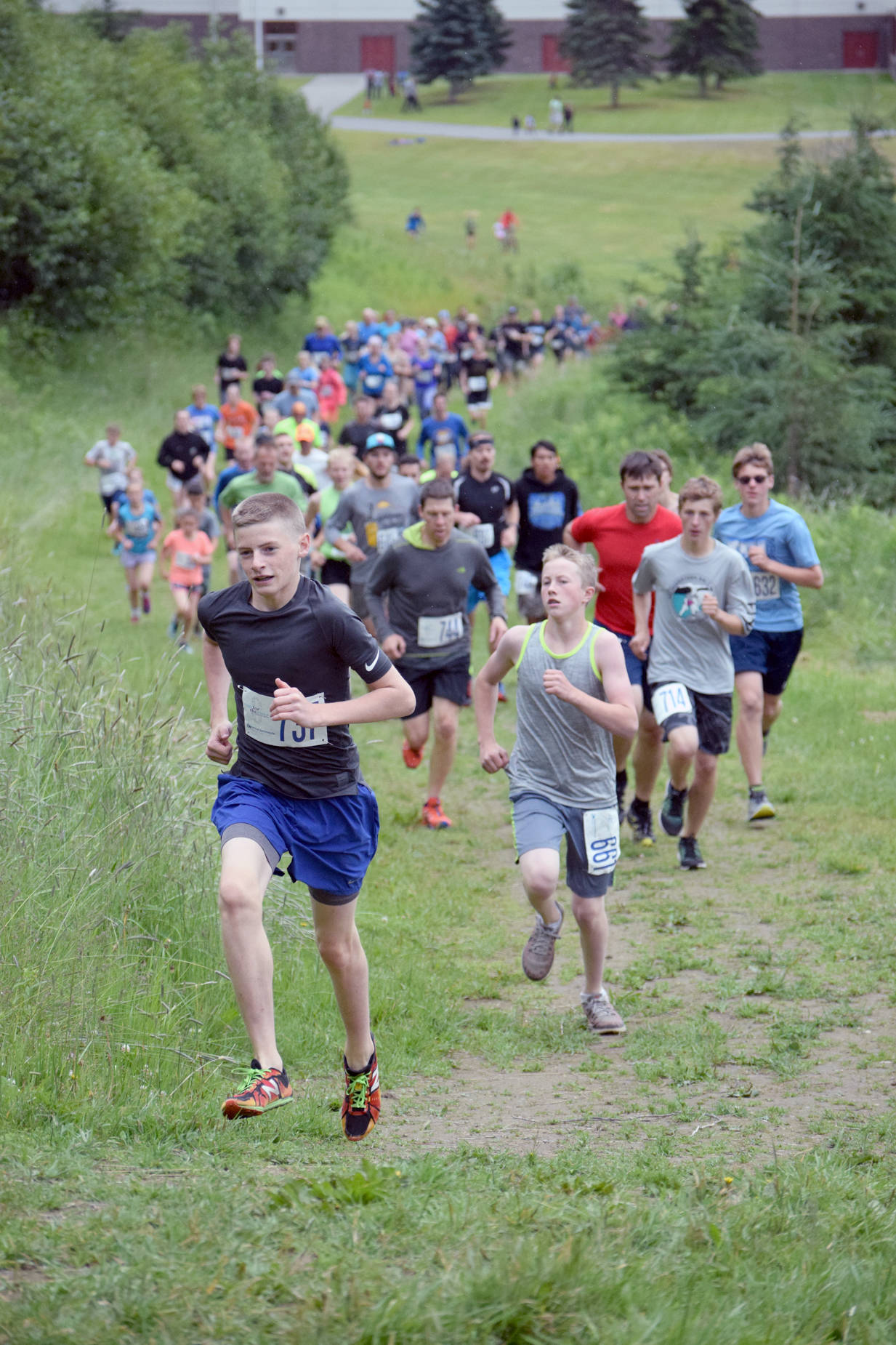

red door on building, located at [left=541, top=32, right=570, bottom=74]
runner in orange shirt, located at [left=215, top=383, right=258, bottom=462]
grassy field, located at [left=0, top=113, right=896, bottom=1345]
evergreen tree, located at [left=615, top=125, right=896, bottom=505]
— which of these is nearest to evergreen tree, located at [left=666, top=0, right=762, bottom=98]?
red door on building, located at [left=541, top=32, right=570, bottom=74]

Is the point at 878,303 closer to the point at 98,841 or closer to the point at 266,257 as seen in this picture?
the point at 98,841

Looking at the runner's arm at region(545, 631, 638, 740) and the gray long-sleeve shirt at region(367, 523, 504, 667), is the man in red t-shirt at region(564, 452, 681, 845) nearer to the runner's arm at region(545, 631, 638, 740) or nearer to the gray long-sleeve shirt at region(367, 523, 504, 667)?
the gray long-sleeve shirt at region(367, 523, 504, 667)

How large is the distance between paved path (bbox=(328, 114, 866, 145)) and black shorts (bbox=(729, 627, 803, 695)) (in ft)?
219

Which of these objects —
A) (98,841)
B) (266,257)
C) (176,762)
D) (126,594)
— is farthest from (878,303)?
(266,257)

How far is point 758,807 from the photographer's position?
32.7ft

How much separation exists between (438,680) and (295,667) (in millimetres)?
5228

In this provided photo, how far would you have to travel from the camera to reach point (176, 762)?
761 centimetres

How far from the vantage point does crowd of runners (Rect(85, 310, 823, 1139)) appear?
4.69 metres

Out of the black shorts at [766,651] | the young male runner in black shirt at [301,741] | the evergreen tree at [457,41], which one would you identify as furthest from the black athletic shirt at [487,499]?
the evergreen tree at [457,41]

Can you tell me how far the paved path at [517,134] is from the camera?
73.6m

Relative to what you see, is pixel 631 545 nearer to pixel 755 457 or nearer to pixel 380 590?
pixel 755 457

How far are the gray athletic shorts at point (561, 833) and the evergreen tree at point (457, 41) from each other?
8376cm

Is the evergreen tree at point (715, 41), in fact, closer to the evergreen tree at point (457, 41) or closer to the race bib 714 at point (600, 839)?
the evergreen tree at point (457, 41)

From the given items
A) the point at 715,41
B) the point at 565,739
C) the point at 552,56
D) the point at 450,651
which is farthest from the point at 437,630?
the point at 552,56
